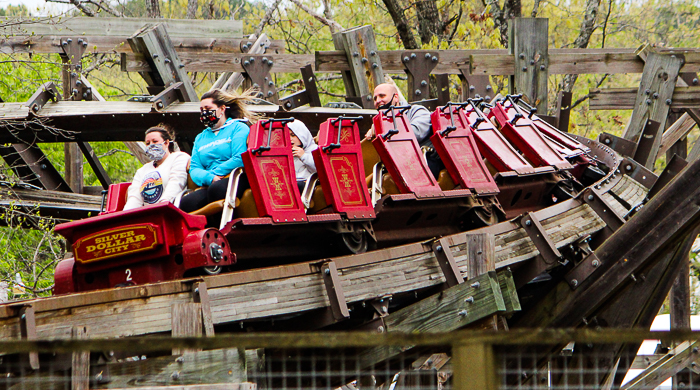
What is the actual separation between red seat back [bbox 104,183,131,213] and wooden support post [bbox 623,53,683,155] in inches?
237

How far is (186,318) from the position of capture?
13.0 feet

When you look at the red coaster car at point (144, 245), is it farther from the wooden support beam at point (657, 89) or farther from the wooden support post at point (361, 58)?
the wooden support beam at point (657, 89)

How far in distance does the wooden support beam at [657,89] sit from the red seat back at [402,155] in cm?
418

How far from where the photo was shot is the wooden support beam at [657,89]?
9.47 meters

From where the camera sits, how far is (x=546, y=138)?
814cm

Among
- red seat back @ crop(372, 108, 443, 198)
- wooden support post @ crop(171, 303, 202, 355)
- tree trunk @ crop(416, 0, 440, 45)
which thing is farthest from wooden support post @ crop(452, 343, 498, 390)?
tree trunk @ crop(416, 0, 440, 45)

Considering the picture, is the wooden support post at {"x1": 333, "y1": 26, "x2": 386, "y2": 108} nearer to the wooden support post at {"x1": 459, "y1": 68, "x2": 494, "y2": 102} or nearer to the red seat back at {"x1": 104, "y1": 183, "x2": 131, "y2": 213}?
the wooden support post at {"x1": 459, "y1": 68, "x2": 494, "y2": 102}

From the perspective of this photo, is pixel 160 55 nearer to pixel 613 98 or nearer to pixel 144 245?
pixel 144 245

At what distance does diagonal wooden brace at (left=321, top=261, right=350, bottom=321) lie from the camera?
4.84m

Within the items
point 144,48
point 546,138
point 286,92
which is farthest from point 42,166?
point 286,92

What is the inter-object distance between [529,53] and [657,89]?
59.0 inches

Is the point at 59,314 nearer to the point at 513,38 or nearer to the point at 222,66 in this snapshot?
the point at 222,66

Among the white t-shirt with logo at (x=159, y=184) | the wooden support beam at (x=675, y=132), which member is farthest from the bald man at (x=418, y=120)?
the wooden support beam at (x=675, y=132)

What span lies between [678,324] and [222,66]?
6.00m
